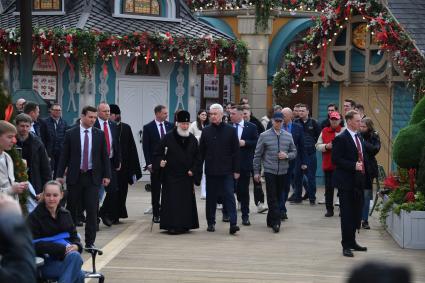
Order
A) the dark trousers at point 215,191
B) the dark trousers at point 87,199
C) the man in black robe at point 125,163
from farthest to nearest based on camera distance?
the man in black robe at point 125,163 < the dark trousers at point 215,191 < the dark trousers at point 87,199

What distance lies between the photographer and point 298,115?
1872 cm

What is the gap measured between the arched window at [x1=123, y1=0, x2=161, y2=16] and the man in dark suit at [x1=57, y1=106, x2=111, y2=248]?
1085 centimetres

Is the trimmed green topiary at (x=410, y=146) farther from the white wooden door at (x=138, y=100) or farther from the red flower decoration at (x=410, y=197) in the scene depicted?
the white wooden door at (x=138, y=100)

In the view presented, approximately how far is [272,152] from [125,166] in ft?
7.60

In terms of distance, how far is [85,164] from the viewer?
12.7 m

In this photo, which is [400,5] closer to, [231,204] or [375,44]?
[375,44]

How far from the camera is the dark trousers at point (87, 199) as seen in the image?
1226cm

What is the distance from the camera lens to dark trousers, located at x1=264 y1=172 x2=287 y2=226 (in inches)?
589

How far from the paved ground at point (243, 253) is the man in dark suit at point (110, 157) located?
25 cm

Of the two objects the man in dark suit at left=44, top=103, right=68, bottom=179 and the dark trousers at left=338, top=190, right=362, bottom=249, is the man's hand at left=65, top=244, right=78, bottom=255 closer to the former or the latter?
the dark trousers at left=338, top=190, right=362, bottom=249

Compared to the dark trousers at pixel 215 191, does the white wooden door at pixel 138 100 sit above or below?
above

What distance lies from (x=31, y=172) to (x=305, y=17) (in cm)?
1831

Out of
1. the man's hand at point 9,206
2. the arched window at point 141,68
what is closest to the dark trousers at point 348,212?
the man's hand at point 9,206

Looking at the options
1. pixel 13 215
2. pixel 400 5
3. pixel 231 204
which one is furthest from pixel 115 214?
pixel 13 215
